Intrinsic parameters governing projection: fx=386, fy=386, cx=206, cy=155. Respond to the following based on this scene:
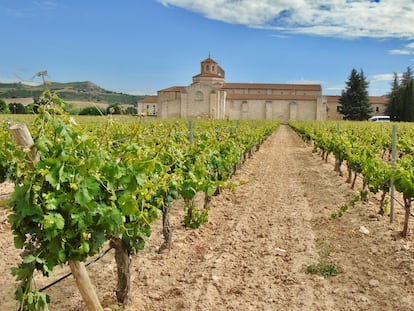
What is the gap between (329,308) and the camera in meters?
3.33

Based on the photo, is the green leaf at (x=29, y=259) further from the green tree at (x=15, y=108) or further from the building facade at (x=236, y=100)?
the building facade at (x=236, y=100)

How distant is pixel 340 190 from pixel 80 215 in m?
6.78

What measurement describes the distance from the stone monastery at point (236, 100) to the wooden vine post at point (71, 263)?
47959 millimetres

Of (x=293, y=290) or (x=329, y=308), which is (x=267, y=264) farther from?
(x=329, y=308)

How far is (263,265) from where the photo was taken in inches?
165

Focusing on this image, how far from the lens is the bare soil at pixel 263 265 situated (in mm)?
3439

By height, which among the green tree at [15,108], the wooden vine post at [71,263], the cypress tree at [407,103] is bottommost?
the wooden vine post at [71,263]

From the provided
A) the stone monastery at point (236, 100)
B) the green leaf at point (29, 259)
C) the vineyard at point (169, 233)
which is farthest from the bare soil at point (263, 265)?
the stone monastery at point (236, 100)

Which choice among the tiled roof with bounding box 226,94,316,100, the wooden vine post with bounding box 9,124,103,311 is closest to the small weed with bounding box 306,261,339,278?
the wooden vine post with bounding box 9,124,103,311

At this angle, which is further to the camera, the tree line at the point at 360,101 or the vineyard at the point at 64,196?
the tree line at the point at 360,101

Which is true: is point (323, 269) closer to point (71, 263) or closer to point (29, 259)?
point (71, 263)

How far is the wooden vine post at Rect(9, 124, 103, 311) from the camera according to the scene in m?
2.31

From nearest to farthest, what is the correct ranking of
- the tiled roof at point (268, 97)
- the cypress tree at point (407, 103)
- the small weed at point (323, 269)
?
the small weed at point (323, 269)
the cypress tree at point (407, 103)
the tiled roof at point (268, 97)

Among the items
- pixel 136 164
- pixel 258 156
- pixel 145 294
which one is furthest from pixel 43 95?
pixel 258 156
